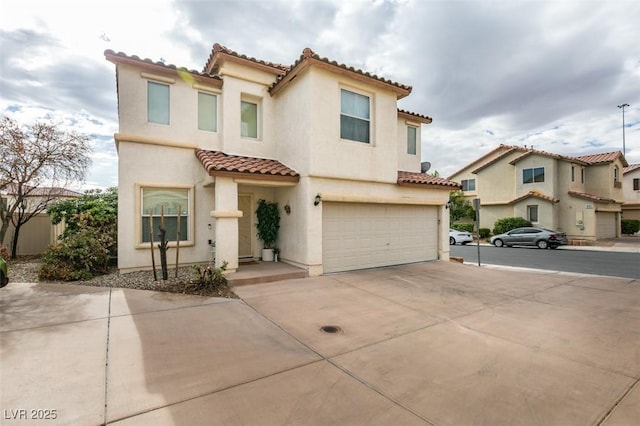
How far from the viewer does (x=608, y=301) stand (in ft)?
22.7

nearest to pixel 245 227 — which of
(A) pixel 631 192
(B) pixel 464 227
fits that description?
(B) pixel 464 227

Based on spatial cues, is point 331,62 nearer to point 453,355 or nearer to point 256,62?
point 256,62

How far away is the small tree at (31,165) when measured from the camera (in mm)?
10805

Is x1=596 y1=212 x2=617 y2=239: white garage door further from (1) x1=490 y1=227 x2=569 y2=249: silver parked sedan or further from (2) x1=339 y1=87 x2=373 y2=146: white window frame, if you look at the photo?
(2) x1=339 y1=87 x2=373 y2=146: white window frame

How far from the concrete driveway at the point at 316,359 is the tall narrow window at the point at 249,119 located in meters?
6.07

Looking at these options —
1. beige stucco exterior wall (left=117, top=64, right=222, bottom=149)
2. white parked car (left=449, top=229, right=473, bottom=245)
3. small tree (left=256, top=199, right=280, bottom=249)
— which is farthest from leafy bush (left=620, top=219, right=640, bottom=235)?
beige stucco exterior wall (left=117, top=64, right=222, bottom=149)

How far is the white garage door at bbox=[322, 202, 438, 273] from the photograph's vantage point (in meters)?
9.66

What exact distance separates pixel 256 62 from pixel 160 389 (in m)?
10.1

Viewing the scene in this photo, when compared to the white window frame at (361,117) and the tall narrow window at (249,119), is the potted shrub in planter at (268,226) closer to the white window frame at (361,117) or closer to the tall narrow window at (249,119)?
the tall narrow window at (249,119)

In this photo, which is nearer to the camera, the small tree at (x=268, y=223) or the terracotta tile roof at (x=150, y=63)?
the terracotta tile roof at (x=150, y=63)

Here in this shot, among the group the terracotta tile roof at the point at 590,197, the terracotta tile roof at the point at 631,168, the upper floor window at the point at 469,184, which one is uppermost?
the terracotta tile roof at the point at 631,168

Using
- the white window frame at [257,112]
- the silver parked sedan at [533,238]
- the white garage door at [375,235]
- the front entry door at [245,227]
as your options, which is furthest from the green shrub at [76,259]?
the silver parked sedan at [533,238]

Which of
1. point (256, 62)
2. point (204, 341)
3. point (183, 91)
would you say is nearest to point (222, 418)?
point (204, 341)

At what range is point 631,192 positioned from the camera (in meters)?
33.2
